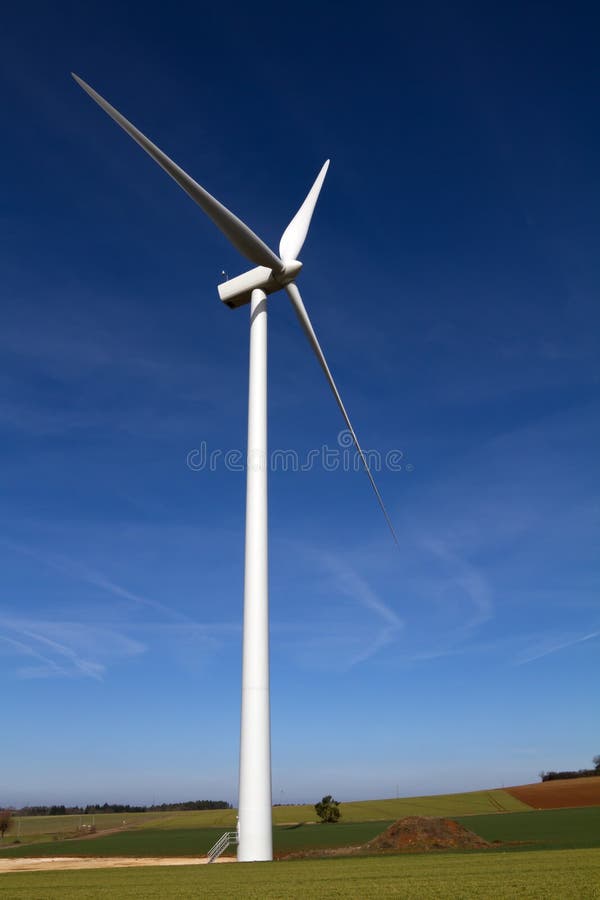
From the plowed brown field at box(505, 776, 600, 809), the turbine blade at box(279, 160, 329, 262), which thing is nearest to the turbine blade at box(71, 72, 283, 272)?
the turbine blade at box(279, 160, 329, 262)

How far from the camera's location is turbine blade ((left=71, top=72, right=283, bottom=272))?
89.1 feet

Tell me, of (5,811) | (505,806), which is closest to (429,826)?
(505,806)

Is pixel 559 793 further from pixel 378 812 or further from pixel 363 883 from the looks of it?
pixel 363 883

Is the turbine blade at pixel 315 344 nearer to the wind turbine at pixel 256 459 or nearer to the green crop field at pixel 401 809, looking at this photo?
the wind turbine at pixel 256 459

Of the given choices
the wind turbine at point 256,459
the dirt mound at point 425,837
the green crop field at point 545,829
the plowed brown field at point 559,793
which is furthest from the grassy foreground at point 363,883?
the plowed brown field at point 559,793

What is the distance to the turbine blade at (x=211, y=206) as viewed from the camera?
89.1 feet

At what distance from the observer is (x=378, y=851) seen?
38594 mm

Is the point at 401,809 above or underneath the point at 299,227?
underneath

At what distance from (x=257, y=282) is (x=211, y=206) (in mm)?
4334

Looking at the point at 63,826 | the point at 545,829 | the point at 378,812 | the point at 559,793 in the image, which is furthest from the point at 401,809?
the point at 63,826

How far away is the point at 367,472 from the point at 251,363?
7.90 m

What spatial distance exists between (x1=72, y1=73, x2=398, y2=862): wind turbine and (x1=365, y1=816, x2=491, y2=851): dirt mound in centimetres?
1880

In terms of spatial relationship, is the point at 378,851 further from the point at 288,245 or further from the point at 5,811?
the point at 5,811

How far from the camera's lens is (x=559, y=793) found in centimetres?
9944
